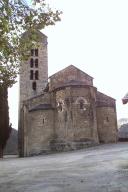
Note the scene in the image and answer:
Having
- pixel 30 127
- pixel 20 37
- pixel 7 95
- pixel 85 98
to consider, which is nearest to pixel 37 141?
pixel 30 127

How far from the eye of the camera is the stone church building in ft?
120

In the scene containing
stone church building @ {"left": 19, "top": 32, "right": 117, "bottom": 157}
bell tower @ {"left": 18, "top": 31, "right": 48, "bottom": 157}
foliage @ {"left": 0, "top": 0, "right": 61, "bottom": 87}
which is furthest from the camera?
bell tower @ {"left": 18, "top": 31, "right": 48, "bottom": 157}

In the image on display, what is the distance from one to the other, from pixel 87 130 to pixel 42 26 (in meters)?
25.3

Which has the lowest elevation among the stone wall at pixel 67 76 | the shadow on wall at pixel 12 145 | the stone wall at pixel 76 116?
the shadow on wall at pixel 12 145

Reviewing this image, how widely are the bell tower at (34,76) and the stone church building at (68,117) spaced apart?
5948 millimetres

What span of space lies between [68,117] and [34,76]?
53.0ft

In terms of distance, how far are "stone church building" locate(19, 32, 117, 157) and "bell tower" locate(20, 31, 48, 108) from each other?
5948 millimetres

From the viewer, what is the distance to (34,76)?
169 ft

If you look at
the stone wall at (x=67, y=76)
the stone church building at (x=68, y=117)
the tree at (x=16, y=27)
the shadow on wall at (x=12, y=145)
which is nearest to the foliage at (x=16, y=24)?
the tree at (x=16, y=27)

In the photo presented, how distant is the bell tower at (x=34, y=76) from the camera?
50344 mm

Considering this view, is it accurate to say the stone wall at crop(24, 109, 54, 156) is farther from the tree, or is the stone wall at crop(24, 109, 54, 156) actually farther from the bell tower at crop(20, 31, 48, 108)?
the tree

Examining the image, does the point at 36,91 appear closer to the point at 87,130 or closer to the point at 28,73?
the point at 28,73


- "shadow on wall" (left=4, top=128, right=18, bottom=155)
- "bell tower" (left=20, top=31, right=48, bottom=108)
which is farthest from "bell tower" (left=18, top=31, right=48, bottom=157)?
"shadow on wall" (left=4, top=128, right=18, bottom=155)

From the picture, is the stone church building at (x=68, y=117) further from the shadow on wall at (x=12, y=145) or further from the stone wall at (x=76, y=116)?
the shadow on wall at (x=12, y=145)
